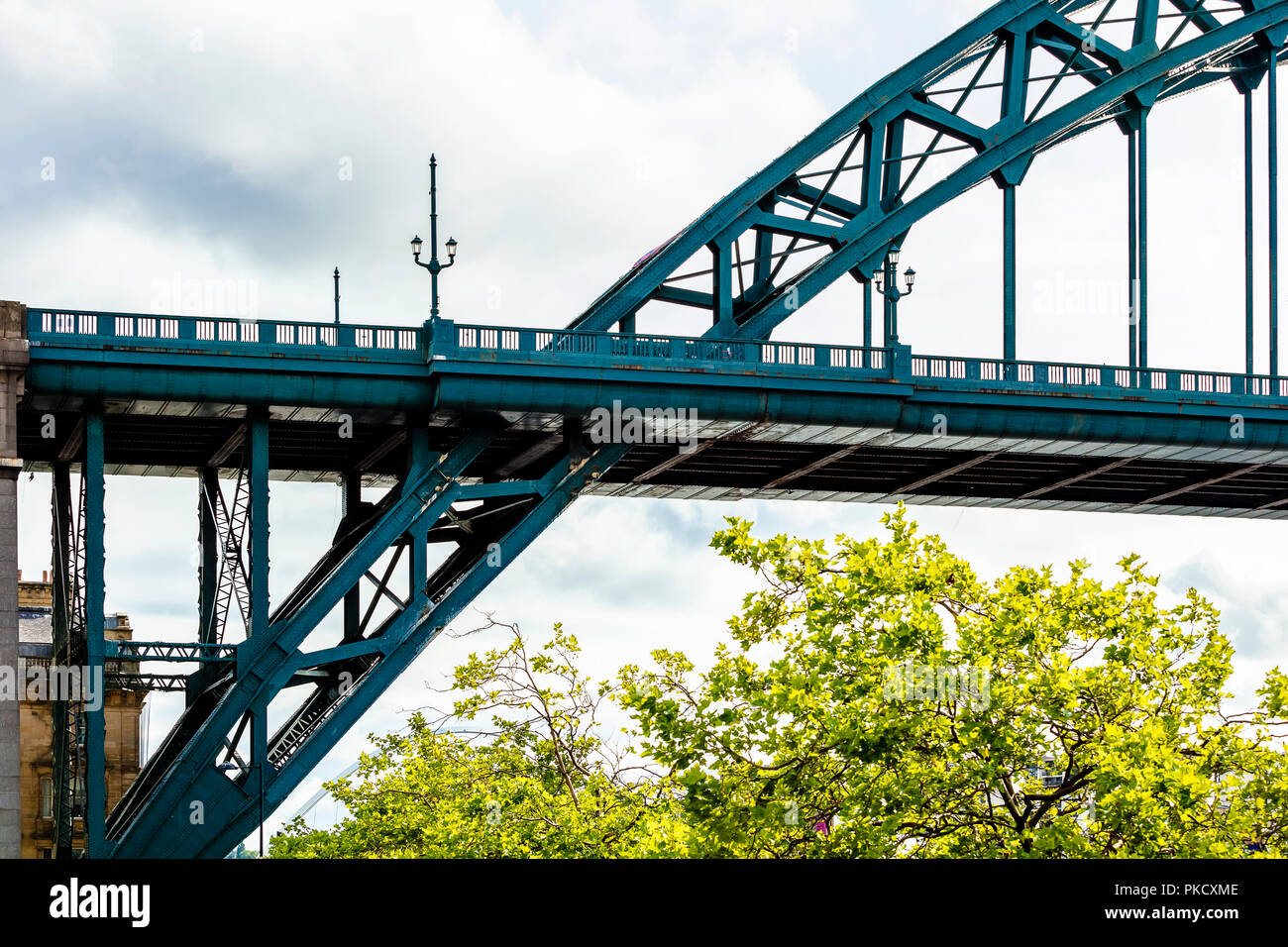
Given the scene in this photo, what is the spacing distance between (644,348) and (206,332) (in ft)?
32.3

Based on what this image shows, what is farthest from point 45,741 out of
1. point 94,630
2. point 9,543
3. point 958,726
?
point 958,726

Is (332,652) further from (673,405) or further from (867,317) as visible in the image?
(867,317)

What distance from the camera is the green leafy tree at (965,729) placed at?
29.0 meters

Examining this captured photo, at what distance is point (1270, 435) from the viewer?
170ft

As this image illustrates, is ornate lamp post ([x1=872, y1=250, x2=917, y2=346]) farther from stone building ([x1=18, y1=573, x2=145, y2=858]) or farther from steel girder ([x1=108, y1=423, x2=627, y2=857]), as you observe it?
stone building ([x1=18, y1=573, x2=145, y2=858])

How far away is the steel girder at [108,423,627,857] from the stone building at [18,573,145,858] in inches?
1688

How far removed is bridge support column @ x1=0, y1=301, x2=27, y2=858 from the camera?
123 ft

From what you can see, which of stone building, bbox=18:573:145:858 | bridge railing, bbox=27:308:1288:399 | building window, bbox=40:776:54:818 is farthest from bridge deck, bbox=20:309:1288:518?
building window, bbox=40:776:54:818

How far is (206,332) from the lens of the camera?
133ft

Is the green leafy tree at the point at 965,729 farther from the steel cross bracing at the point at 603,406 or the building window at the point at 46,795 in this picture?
the building window at the point at 46,795

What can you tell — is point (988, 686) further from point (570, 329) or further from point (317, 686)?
point (317, 686)
